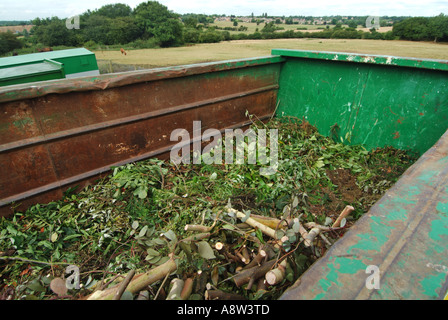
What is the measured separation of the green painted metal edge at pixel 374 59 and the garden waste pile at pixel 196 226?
3.02ft

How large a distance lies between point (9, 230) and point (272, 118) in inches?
132

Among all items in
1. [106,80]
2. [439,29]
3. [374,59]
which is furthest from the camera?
[439,29]

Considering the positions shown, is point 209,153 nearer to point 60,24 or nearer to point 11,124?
point 11,124

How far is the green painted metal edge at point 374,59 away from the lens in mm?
2504

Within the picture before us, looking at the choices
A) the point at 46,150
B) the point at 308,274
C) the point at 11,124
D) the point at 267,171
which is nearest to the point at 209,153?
the point at 267,171

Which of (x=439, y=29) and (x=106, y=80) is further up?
(x=439, y=29)

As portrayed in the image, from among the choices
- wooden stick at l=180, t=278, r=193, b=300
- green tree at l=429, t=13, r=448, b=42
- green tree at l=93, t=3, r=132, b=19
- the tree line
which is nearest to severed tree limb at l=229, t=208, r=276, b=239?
wooden stick at l=180, t=278, r=193, b=300

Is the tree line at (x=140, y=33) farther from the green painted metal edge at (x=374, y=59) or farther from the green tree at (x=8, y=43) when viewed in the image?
the green painted metal edge at (x=374, y=59)

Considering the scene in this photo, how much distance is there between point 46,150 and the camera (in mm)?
2266

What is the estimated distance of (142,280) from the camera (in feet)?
4.42

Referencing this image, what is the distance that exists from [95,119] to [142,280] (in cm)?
170

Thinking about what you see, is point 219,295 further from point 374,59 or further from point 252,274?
point 374,59

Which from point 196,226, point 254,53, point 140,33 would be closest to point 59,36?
point 140,33

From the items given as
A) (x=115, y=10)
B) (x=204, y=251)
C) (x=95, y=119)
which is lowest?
(x=204, y=251)
